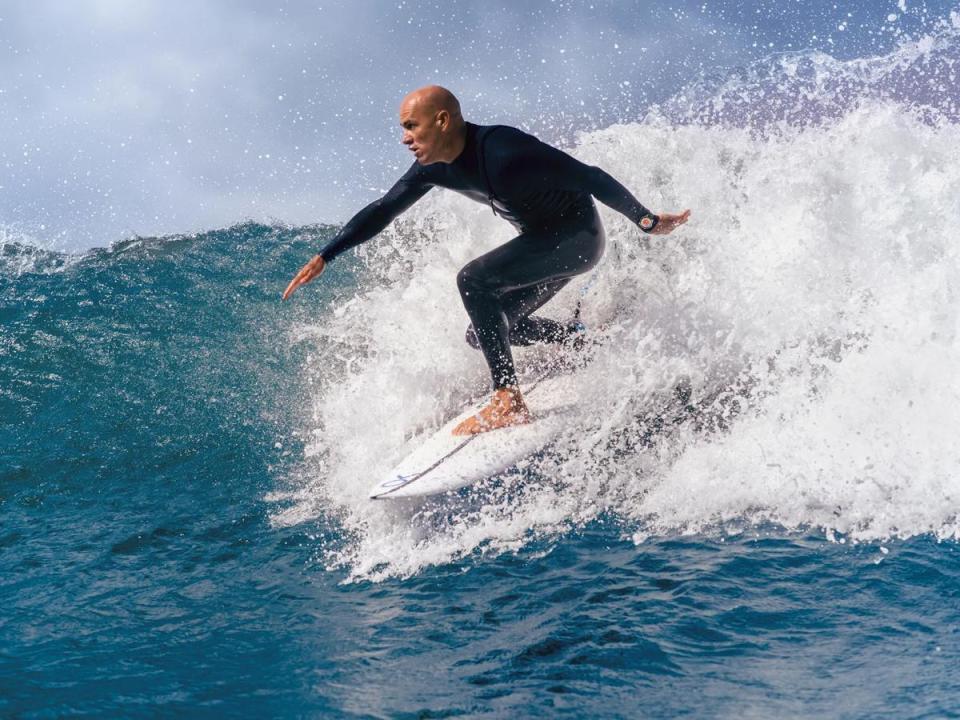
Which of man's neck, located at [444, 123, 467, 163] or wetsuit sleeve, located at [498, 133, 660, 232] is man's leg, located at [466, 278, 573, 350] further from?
man's neck, located at [444, 123, 467, 163]

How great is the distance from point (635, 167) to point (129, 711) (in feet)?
18.3

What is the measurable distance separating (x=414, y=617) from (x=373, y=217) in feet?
7.72

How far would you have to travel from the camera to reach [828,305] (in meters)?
5.84

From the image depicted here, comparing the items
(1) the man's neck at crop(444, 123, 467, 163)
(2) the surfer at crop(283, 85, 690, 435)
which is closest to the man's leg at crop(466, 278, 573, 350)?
(2) the surfer at crop(283, 85, 690, 435)

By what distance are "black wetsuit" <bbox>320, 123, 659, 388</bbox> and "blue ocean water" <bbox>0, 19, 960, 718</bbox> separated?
0.84 m

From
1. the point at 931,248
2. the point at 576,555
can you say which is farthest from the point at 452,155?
the point at 931,248

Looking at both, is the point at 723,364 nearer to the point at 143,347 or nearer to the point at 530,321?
the point at 530,321

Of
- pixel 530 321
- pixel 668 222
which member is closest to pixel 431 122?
pixel 668 222

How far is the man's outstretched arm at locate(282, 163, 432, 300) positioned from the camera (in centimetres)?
498

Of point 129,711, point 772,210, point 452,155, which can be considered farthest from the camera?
point 772,210

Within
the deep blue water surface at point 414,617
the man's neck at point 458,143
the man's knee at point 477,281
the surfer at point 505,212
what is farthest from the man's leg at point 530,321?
the deep blue water surface at point 414,617

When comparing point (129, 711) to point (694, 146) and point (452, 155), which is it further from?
point (694, 146)

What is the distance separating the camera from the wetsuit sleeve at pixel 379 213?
16.3 ft

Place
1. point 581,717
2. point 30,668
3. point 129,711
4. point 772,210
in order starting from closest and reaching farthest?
1. point 581,717
2. point 129,711
3. point 30,668
4. point 772,210
